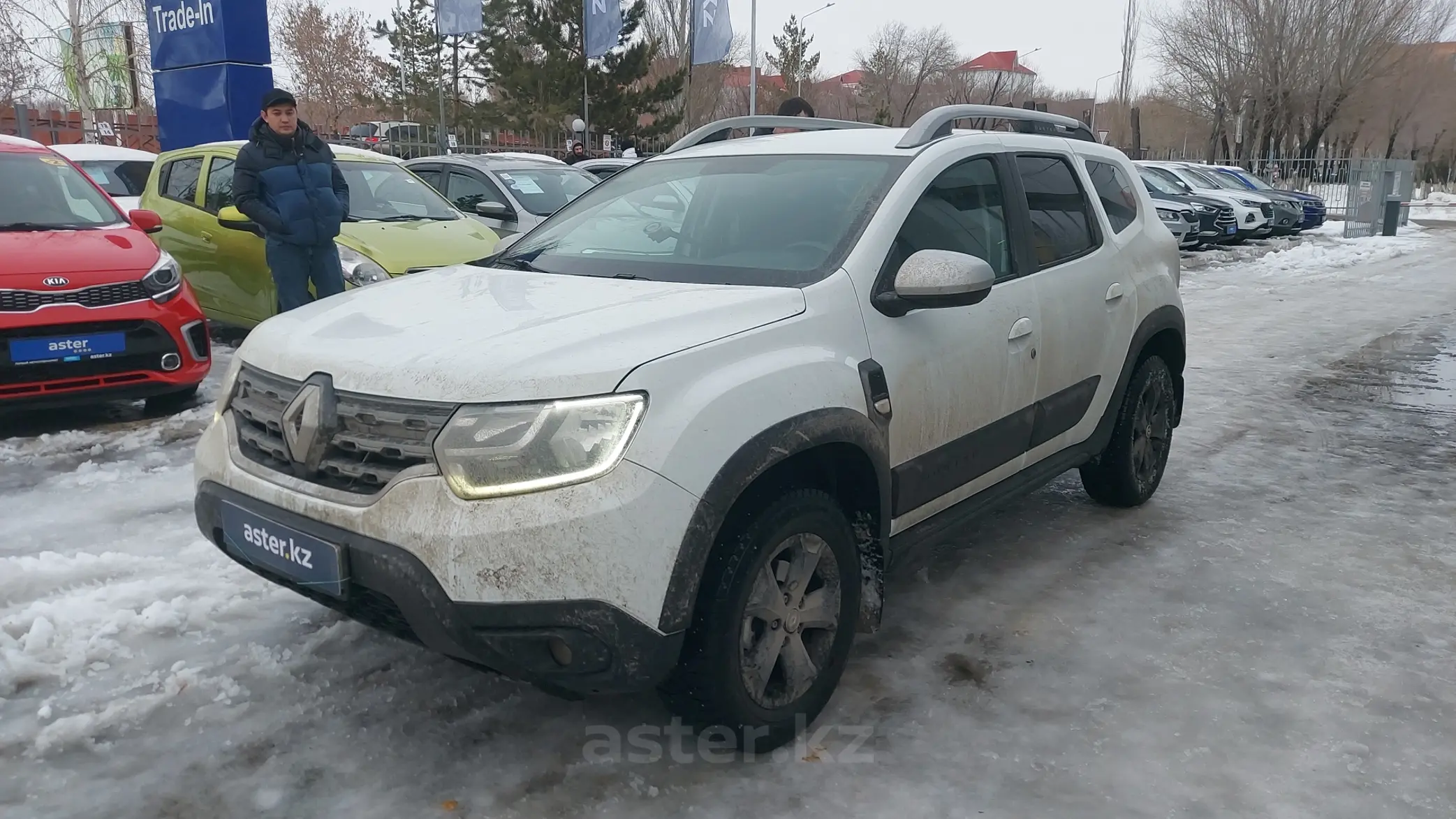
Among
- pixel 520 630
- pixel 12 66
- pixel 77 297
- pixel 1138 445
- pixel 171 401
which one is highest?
pixel 12 66

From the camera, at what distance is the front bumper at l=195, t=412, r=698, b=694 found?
2434 mm

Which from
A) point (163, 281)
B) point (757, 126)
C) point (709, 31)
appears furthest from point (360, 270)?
point (709, 31)

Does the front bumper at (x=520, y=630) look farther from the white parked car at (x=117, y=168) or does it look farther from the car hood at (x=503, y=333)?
the white parked car at (x=117, y=168)

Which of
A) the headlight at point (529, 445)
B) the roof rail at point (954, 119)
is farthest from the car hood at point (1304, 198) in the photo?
the headlight at point (529, 445)

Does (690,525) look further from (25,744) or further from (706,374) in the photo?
(25,744)

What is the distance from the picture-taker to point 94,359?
5859mm

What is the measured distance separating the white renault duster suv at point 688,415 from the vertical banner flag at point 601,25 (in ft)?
82.0

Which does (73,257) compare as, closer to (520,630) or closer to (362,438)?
(362,438)

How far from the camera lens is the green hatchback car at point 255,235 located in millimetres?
7637

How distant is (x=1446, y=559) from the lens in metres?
4.55

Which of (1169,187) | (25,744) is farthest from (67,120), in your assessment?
(25,744)

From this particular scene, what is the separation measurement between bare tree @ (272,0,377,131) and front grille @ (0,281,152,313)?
1801 inches

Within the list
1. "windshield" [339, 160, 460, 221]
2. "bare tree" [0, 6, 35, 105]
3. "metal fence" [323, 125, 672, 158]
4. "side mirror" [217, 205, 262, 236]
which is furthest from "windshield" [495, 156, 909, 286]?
"bare tree" [0, 6, 35, 105]

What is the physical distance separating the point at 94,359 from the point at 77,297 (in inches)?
13.3
